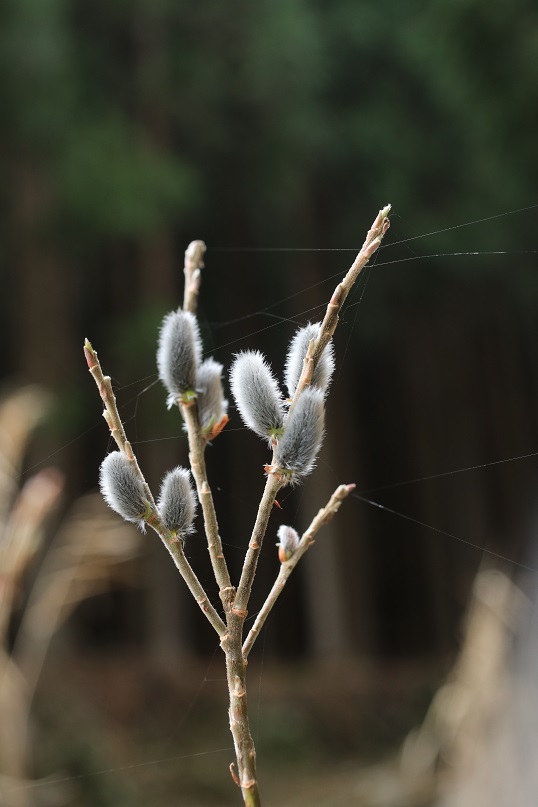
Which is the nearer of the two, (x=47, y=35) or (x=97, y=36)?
(x=47, y=35)

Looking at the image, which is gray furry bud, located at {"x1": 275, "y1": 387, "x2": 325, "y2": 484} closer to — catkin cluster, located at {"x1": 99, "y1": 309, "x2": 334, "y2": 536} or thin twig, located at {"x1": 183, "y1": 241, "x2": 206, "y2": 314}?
catkin cluster, located at {"x1": 99, "y1": 309, "x2": 334, "y2": 536}

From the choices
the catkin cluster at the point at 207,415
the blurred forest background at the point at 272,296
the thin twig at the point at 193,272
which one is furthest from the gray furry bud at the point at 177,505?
the blurred forest background at the point at 272,296

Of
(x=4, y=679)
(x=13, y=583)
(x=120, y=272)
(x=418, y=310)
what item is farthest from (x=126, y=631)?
(x=13, y=583)

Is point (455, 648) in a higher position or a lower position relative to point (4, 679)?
lower

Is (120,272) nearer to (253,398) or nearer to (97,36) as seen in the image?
(97,36)

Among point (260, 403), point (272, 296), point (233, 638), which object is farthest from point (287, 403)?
point (272, 296)

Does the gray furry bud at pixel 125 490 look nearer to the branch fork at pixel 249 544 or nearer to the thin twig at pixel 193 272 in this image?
the branch fork at pixel 249 544
